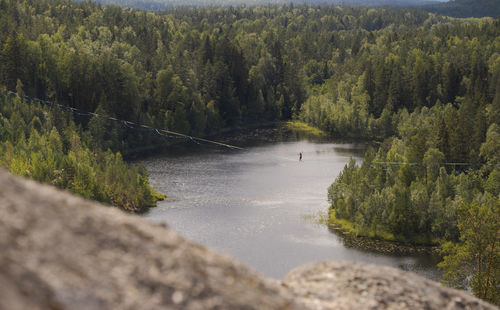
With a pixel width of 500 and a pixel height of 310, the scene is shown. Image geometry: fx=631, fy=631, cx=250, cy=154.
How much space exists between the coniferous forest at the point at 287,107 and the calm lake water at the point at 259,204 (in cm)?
355

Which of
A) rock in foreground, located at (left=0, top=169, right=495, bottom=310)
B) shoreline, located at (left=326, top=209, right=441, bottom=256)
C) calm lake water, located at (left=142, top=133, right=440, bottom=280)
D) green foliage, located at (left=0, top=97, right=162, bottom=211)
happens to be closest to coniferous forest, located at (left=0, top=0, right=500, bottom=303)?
green foliage, located at (left=0, top=97, right=162, bottom=211)

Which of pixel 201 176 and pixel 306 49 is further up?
pixel 306 49

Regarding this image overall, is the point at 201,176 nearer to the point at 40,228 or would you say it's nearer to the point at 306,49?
the point at 40,228

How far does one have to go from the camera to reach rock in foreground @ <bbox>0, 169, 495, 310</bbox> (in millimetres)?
6254

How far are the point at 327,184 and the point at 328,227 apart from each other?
556 inches

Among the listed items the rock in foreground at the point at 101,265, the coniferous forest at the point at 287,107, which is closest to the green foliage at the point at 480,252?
the coniferous forest at the point at 287,107

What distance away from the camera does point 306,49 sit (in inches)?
7013

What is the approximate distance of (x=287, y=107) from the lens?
130875 mm

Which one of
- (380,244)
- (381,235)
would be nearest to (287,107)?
(381,235)

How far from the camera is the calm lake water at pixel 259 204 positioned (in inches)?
1903

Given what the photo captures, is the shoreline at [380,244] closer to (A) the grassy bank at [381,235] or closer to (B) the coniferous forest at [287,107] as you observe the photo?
(A) the grassy bank at [381,235]

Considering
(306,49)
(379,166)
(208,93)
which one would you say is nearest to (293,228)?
(379,166)

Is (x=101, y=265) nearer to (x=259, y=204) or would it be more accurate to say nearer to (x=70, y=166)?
(x=70, y=166)

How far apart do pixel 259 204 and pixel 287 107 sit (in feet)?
236
